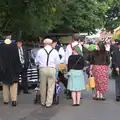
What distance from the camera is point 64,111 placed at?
960cm

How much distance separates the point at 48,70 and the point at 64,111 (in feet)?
3.78

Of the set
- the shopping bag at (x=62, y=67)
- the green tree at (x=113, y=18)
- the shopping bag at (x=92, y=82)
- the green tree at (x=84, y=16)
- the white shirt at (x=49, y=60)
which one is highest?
the green tree at (x=113, y=18)

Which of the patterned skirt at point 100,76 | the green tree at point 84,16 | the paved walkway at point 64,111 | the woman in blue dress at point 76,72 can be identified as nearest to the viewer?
the paved walkway at point 64,111

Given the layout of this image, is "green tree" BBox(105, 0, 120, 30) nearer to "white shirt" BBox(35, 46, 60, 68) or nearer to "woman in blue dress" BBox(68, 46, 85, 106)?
"woman in blue dress" BBox(68, 46, 85, 106)

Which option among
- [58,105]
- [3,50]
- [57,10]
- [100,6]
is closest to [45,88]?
A: [58,105]

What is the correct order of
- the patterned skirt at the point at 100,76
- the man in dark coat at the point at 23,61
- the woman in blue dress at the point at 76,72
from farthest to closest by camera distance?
the man in dark coat at the point at 23,61, the patterned skirt at the point at 100,76, the woman in blue dress at the point at 76,72

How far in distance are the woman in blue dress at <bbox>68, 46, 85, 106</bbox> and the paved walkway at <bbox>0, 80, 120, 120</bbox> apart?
0.44 meters

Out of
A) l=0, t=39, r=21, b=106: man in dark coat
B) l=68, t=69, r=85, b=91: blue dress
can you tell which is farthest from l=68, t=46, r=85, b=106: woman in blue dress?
l=0, t=39, r=21, b=106: man in dark coat

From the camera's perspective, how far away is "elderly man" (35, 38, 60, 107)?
33.0 ft

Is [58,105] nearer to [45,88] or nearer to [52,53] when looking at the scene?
[45,88]

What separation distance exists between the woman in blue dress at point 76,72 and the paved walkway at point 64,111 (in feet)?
1.43

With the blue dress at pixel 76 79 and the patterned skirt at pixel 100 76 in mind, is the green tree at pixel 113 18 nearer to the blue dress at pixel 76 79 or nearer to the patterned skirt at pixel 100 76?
the patterned skirt at pixel 100 76

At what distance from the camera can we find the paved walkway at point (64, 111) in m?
8.82

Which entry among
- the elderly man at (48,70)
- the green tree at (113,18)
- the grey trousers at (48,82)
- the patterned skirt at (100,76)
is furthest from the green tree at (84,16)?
the grey trousers at (48,82)
